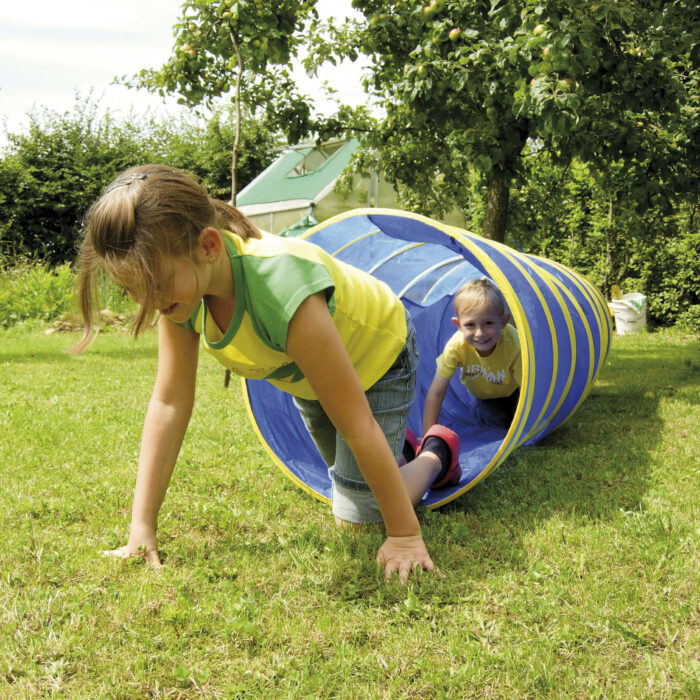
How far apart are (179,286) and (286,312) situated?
1.05ft

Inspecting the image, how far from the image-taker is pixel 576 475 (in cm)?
373

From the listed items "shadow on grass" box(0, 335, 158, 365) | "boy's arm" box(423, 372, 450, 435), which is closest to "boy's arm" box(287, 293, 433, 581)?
"boy's arm" box(423, 372, 450, 435)

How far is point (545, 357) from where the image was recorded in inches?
131

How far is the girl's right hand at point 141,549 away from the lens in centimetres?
256

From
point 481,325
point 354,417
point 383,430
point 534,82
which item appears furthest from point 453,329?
point 354,417

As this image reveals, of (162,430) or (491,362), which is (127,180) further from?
(491,362)

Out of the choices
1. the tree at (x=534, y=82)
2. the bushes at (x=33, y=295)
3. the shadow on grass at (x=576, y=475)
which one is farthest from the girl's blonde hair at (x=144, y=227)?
the bushes at (x=33, y=295)

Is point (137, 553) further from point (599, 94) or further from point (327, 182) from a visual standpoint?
point (327, 182)

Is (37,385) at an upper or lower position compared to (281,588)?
lower

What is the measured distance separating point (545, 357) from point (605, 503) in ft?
2.34

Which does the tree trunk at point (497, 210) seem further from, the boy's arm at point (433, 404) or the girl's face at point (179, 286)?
the girl's face at point (179, 286)

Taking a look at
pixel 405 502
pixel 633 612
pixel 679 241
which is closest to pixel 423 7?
pixel 405 502

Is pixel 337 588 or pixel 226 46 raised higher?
pixel 226 46

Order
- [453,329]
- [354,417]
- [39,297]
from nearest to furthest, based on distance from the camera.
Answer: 1. [354,417]
2. [453,329]
3. [39,297]
